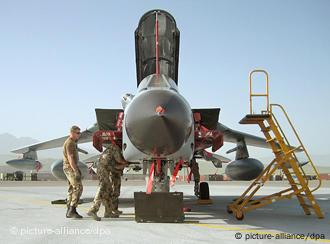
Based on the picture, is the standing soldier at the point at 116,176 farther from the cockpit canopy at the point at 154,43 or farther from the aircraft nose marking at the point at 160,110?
the cockpit canopy at the point at 154,43

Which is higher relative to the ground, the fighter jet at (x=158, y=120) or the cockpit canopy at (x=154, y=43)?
the cockpit canopy at (x=154, y=43)

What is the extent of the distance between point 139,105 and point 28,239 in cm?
249

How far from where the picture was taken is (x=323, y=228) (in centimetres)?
602

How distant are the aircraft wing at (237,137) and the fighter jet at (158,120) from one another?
393 cm

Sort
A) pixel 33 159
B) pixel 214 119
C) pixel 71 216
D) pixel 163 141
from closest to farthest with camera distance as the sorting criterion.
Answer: pixel 163 141
pixel 71 216
pixel 214 119
pixel 33 159

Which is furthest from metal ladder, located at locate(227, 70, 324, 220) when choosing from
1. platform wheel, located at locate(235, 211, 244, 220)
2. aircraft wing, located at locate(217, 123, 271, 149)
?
aircraft wing, located at locate(217, 123, 271, 149)

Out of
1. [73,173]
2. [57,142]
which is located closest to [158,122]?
[73,173]

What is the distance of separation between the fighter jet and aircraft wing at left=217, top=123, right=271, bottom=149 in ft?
12.9

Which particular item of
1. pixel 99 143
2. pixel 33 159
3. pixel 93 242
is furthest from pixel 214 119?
pixel 33 159

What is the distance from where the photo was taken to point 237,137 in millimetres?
14047

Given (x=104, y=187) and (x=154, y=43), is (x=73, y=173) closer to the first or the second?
(x=104, y=187)

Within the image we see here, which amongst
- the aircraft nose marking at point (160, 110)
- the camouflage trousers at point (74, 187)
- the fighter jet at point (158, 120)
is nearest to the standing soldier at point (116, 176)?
the fighter jet at point (158, 120)

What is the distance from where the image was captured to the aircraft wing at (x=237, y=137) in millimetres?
13196

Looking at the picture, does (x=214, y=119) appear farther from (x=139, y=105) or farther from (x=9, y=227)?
(x=9, y=227)
